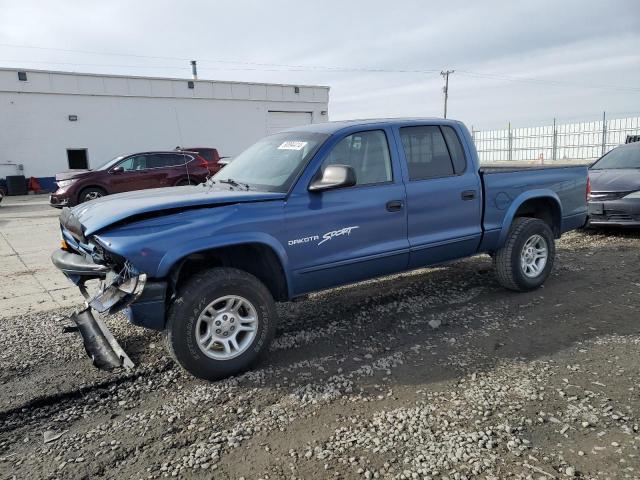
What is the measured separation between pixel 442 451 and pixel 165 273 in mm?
2067

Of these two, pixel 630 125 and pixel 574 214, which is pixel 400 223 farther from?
pixel 630 125

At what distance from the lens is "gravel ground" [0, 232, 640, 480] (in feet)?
8.61

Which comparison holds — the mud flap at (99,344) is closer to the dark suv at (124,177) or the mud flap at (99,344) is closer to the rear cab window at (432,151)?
the rear cab window at (432,151)

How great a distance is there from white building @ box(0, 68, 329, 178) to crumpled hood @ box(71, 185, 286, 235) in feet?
67.6

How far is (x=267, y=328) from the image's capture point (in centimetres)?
370

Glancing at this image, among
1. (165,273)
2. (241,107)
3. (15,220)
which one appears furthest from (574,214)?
(241,107)

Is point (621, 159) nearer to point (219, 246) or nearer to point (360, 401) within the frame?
point (360, 401)

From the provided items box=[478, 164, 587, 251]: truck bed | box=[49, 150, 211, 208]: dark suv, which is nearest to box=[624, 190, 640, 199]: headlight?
box=[478, 164, 587, 251]: truck bed

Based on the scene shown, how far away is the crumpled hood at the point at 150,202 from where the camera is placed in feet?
11.1

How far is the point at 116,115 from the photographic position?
76.0 feet

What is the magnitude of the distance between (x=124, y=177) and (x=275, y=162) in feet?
34.4

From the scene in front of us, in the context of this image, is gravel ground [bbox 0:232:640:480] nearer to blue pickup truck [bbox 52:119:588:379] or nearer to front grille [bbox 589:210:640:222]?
blue pickup truck [bbox 52:119:588:379]

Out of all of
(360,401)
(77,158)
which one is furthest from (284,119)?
(360,401)

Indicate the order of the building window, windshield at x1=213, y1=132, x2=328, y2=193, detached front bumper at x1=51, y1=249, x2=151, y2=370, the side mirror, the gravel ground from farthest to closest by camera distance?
the building window → windshield at x1=213, y1=132, x2=328, y2=193 → the side mirror → detached front bumper at x1=51, y1=249, x2=151, y2=370 → the gravel ground
